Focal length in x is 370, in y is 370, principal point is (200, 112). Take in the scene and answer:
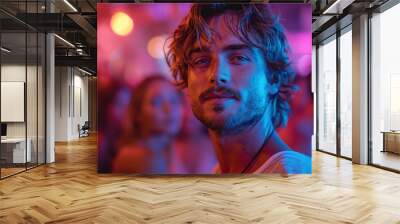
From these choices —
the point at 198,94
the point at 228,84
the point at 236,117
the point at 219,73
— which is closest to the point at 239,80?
the point at 228,84

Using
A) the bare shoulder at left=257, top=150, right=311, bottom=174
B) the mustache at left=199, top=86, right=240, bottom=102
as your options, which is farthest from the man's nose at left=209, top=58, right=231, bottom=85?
the bare shoulder at left=257, top=150, right=311, bottom=174

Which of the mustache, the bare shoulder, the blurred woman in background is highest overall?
the mustache

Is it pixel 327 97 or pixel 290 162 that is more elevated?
pixel 327 97

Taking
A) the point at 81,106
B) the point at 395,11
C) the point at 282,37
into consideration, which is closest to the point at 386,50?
the point at 395,11

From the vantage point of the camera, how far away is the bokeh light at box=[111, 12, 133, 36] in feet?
22.2

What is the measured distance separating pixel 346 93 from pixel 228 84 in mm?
4183

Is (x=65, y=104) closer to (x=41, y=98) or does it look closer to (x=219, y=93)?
(x=41, y=98)

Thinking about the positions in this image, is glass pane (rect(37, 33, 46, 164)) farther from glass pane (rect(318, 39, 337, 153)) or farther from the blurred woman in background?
glass pane (rect(318, 39, 337, 153))

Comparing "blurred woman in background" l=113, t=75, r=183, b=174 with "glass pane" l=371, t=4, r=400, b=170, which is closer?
"blurred woman in background" l=113, t=75, r=183, b=174

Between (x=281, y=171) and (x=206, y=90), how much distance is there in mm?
2022

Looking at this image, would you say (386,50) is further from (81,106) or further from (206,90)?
(81,106)

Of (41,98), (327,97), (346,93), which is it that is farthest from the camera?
(327,97)

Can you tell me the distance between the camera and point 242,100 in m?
6.71

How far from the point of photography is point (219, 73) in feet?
21.9
